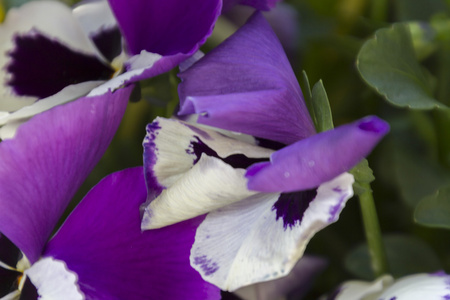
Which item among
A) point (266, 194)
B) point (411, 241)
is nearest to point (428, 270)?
point (411, 241)

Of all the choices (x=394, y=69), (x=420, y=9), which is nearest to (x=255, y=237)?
(x=394, y=69)

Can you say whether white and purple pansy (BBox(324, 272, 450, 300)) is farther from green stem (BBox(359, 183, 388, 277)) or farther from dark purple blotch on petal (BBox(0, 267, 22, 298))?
dark purple blotch on petal (BBox(0, 267, 22, 298))

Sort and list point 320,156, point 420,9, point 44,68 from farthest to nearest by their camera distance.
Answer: point 420,9 → point 44,68 → point 320,156

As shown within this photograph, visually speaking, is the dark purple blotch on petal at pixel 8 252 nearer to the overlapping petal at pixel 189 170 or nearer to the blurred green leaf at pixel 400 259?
the overlapping petal at pixel 189 170

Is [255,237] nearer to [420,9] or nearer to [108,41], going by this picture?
[108,41]

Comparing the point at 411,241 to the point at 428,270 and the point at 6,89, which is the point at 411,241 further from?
the point at 6,89

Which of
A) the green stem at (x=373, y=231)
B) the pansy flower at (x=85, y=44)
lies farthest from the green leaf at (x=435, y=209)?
the pansy flower at (x=85, y=44)
